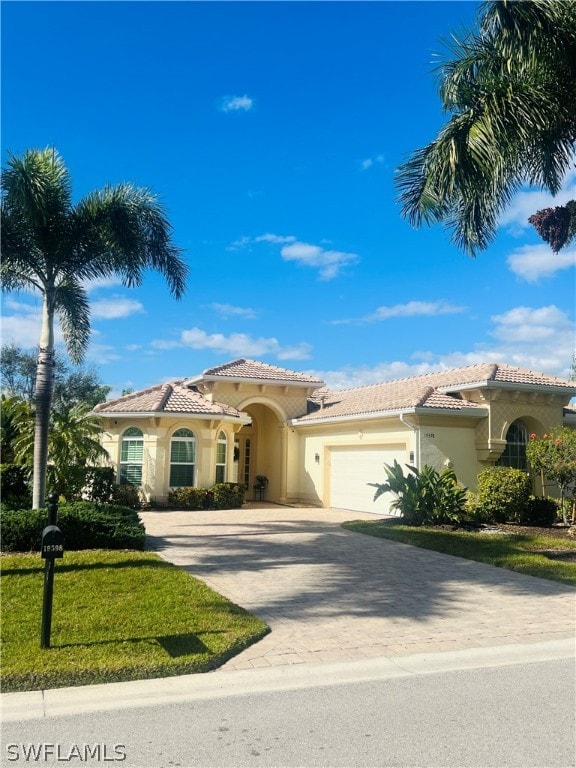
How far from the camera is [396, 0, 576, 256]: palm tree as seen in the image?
1123cm

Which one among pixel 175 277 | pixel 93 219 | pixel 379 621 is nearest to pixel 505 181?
pixel 175 277

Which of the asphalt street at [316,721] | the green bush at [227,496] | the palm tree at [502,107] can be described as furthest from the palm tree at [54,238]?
the green bush at [227,496]

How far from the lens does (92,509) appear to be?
11812 millimetres

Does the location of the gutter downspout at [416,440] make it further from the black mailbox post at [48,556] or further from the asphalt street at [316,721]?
the black mailbox post at [48,556]

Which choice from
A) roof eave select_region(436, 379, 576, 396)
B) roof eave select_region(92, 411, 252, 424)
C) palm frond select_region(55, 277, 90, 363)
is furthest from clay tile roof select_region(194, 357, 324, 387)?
palm frond select_region(55, 277, 90, 363)

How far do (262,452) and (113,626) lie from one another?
20.0m

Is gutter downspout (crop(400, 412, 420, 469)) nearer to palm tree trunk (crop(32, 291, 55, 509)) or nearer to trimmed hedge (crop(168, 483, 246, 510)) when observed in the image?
trimmed hedge (crop(168, 483, 246, 510))

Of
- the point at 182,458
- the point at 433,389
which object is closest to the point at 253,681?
the point at 433,389

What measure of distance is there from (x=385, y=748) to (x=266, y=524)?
1271cm

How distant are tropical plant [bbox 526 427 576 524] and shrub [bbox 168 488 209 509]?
10498mm

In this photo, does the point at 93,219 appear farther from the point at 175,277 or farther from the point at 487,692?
the point at 487,692

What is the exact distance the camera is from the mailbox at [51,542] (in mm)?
5703

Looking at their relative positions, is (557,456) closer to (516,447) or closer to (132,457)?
(516,447)

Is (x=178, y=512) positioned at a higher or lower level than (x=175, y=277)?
lower
